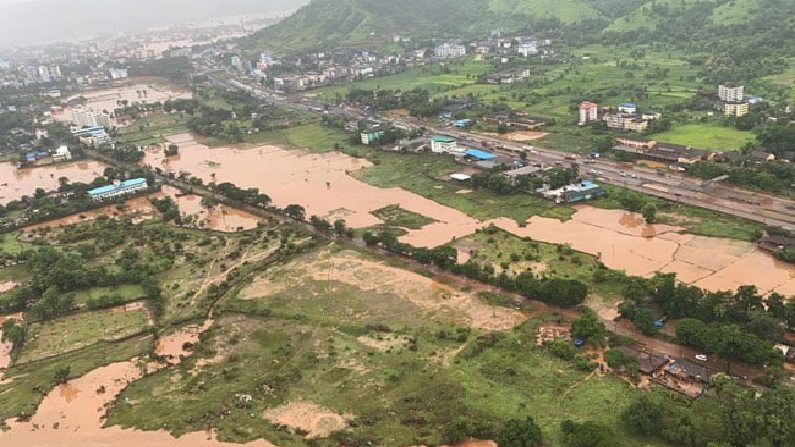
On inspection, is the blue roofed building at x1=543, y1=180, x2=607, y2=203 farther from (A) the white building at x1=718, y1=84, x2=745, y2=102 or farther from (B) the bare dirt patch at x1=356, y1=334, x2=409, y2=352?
(A) the white building at x1=718, y1=84, x2=745, y2=102

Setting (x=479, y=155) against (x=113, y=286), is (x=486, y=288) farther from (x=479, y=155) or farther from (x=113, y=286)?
(x=479, y=155)

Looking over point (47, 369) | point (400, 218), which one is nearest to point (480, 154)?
point (400, 218)

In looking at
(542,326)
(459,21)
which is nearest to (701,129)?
(542,326)

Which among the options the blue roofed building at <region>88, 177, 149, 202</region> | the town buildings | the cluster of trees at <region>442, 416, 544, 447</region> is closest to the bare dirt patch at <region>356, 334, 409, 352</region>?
the cluster of trees at <region>442, 416, 544, 447</region>

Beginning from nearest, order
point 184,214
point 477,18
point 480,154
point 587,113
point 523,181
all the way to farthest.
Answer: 1. point 523,181
2. point 184,214
3. point 480,154
4. point 587,113
5. point 477,18

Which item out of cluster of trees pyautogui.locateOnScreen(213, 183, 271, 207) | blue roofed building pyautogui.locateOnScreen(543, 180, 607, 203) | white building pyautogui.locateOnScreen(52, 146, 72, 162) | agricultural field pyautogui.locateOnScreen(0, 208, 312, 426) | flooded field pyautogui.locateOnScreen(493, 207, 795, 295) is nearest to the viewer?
agricultural field pyautogui.locateOnScreen(0, 208, 312, 426)

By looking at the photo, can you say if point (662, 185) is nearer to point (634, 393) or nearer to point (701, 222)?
point (701, 222)
